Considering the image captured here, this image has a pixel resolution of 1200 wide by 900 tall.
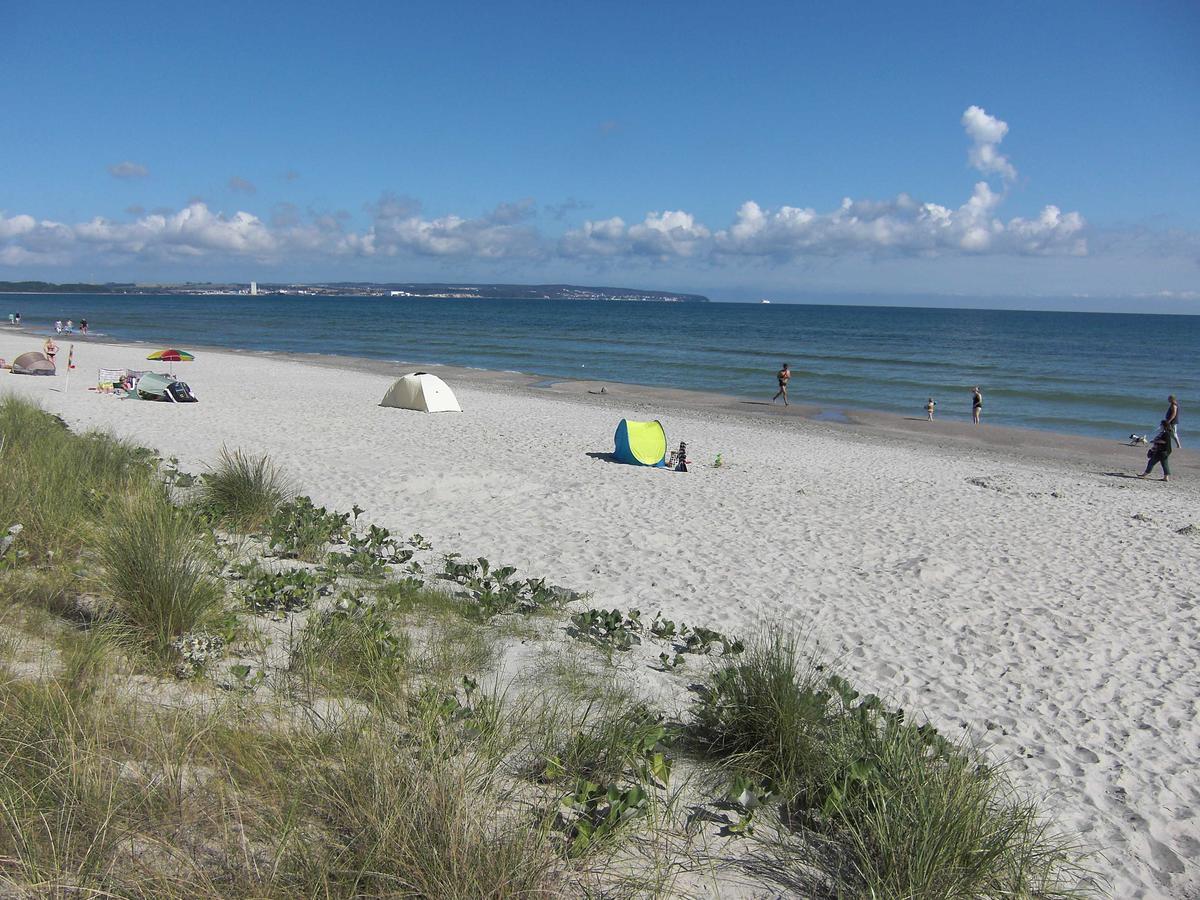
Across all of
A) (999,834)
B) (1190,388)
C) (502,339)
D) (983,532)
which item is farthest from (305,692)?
(502,339)

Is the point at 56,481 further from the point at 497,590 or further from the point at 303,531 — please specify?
the point at 497,590

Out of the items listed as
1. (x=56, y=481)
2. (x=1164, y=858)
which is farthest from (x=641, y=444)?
(x=1164, y=858)

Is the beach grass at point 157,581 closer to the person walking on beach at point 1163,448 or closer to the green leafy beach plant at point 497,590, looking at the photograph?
the green leafy beach plant at point 497,590

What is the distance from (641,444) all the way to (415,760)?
10270 mm

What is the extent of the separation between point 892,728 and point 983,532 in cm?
706

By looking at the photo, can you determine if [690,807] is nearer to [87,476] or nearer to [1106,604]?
[1106,604]

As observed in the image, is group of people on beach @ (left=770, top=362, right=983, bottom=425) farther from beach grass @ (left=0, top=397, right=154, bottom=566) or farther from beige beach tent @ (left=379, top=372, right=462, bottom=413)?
beach grass @ (left=0, top=397, right=154, bottom=566)

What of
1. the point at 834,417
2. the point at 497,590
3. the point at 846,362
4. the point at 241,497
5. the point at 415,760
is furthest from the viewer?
the point at 846,362

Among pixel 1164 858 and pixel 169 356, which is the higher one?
pixel 169 356

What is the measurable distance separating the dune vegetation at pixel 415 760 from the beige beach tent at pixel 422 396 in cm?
1230

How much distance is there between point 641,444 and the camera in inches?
521

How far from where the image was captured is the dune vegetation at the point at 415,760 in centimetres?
264

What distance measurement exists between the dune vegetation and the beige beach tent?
12.3 metres

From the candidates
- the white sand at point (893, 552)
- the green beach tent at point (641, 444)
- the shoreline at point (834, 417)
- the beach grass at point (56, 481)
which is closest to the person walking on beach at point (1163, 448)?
the white sand at point (893, 552)
